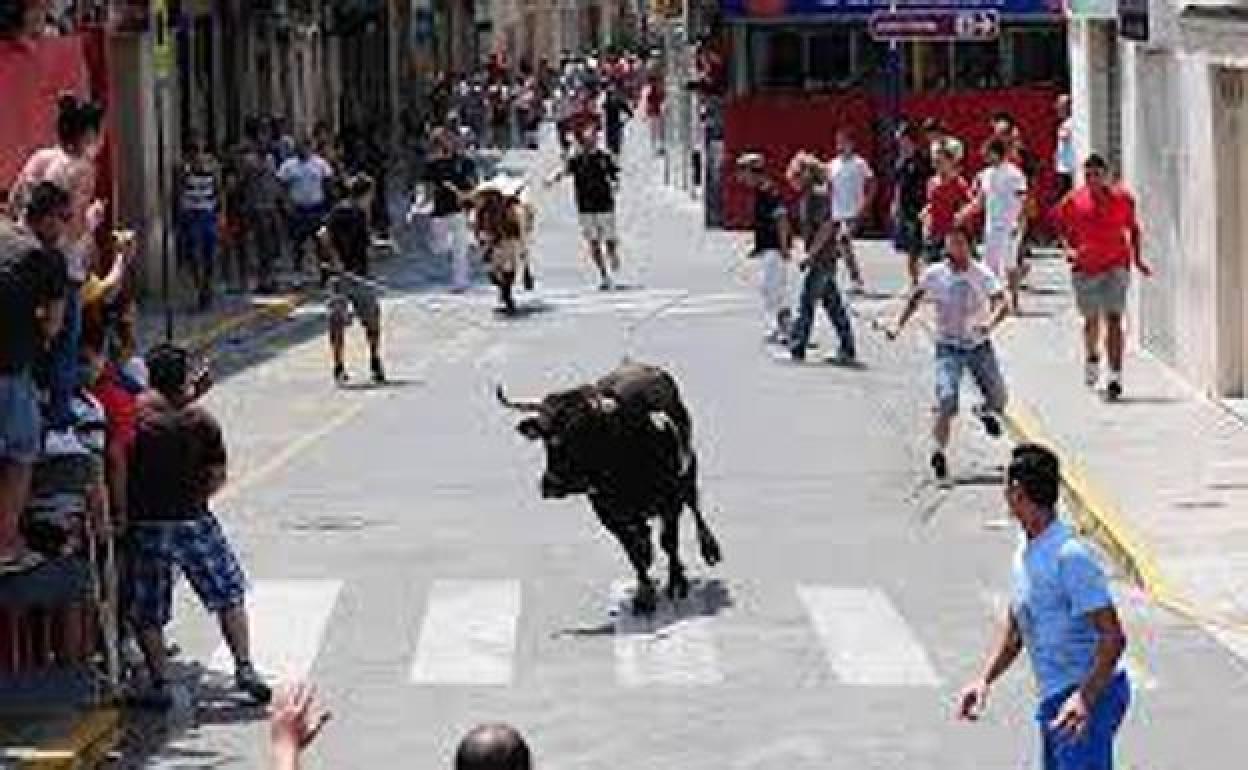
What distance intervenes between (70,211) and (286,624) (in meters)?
3.72

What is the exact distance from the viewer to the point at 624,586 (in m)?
17.7

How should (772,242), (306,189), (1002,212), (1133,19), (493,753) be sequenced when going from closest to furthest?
(493,753) → (1133,19) → (772,242) → (1002,212) → (306,189)

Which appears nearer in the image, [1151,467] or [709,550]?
[709,550]

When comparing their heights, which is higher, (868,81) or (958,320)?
(868,81)

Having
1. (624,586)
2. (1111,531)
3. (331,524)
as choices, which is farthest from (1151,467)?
(331,524)

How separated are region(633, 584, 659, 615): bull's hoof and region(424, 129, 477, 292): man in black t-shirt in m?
21.0

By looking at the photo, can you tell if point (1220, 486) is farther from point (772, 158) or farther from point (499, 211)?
point (772, 158)

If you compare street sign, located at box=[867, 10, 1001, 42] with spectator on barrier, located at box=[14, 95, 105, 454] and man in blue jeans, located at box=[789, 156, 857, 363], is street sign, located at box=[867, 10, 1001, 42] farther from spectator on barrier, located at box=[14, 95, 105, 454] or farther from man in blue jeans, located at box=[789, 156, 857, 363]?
spectator on barrier, located at box=[14, 95, 105, 454]

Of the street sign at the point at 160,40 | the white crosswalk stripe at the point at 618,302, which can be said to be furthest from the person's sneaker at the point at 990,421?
the street sign at the point at 160,40

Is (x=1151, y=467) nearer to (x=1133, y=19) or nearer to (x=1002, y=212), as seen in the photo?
(x=1133, y=19)

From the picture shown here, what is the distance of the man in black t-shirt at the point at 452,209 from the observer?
37875mm

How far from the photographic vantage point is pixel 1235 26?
23.4m

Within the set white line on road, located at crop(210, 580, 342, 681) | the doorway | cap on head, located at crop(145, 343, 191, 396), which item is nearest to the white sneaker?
cap on head, located at crop(145, 343, 191, 396)

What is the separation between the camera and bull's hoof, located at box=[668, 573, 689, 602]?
1719cm
